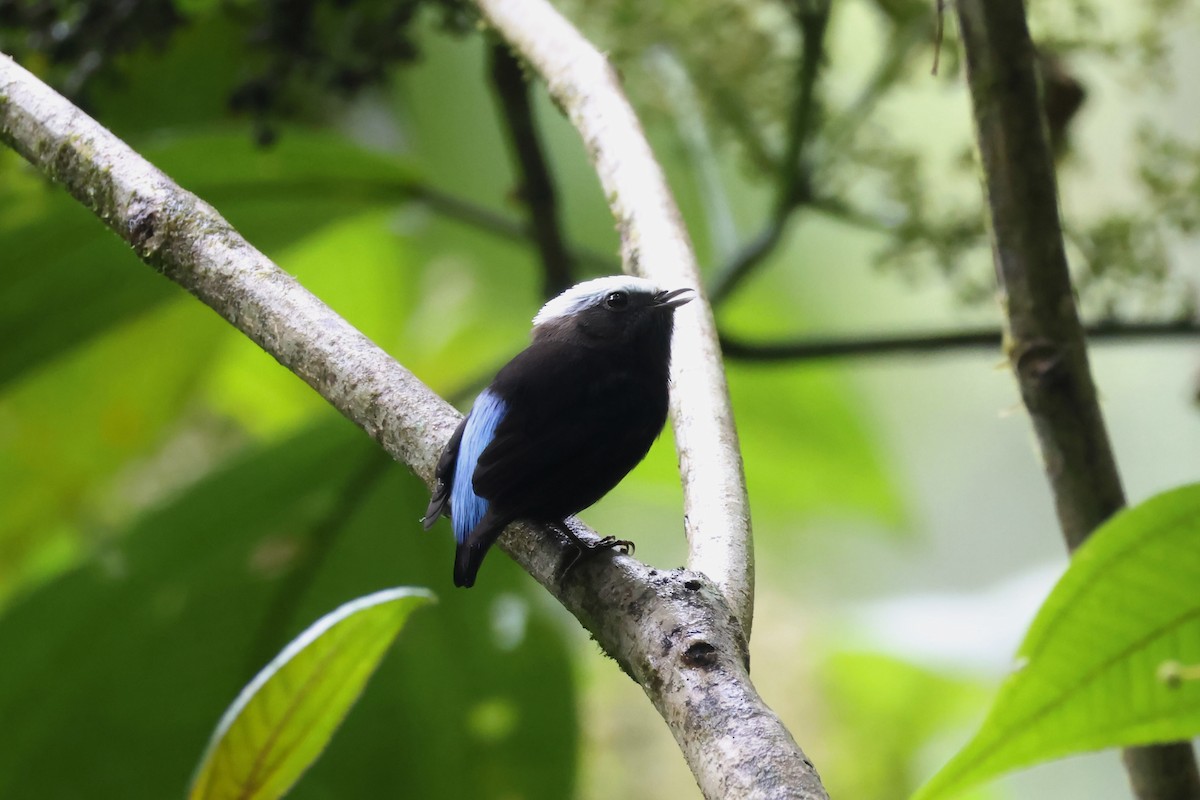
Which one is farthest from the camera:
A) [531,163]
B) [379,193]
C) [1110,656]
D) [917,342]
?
[379,193]

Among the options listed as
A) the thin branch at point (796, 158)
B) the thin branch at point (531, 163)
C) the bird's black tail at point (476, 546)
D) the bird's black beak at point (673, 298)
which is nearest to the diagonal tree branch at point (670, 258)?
the bird's black beak at point (673, 298)

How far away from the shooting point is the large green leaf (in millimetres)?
2080

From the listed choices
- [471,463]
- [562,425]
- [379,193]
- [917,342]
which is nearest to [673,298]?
[562,425]

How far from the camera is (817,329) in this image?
121 inches

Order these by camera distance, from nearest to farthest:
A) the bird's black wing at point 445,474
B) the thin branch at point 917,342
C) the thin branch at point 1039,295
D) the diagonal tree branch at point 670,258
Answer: the diagonal tree branch at point 670,258, the bird's black wing at point 445,474, the thin branch at point 1039,295, the thin branch at point 917,342

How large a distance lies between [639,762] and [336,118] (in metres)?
1.86

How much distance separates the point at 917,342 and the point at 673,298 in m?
0.58

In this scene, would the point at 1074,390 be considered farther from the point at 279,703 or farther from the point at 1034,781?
the point at 1034,781

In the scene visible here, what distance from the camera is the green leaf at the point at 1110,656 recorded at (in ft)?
2.27

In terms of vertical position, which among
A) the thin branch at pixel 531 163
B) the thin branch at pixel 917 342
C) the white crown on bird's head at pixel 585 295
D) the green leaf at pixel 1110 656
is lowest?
the green leaf at pixel 1110 656

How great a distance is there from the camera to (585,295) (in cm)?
153

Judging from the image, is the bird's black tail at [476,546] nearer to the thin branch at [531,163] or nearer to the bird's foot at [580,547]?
the bird's foot at [580,547]

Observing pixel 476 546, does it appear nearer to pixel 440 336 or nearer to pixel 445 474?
pixel 445 474

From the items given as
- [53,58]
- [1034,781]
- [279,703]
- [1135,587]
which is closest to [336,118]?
[53,58]
